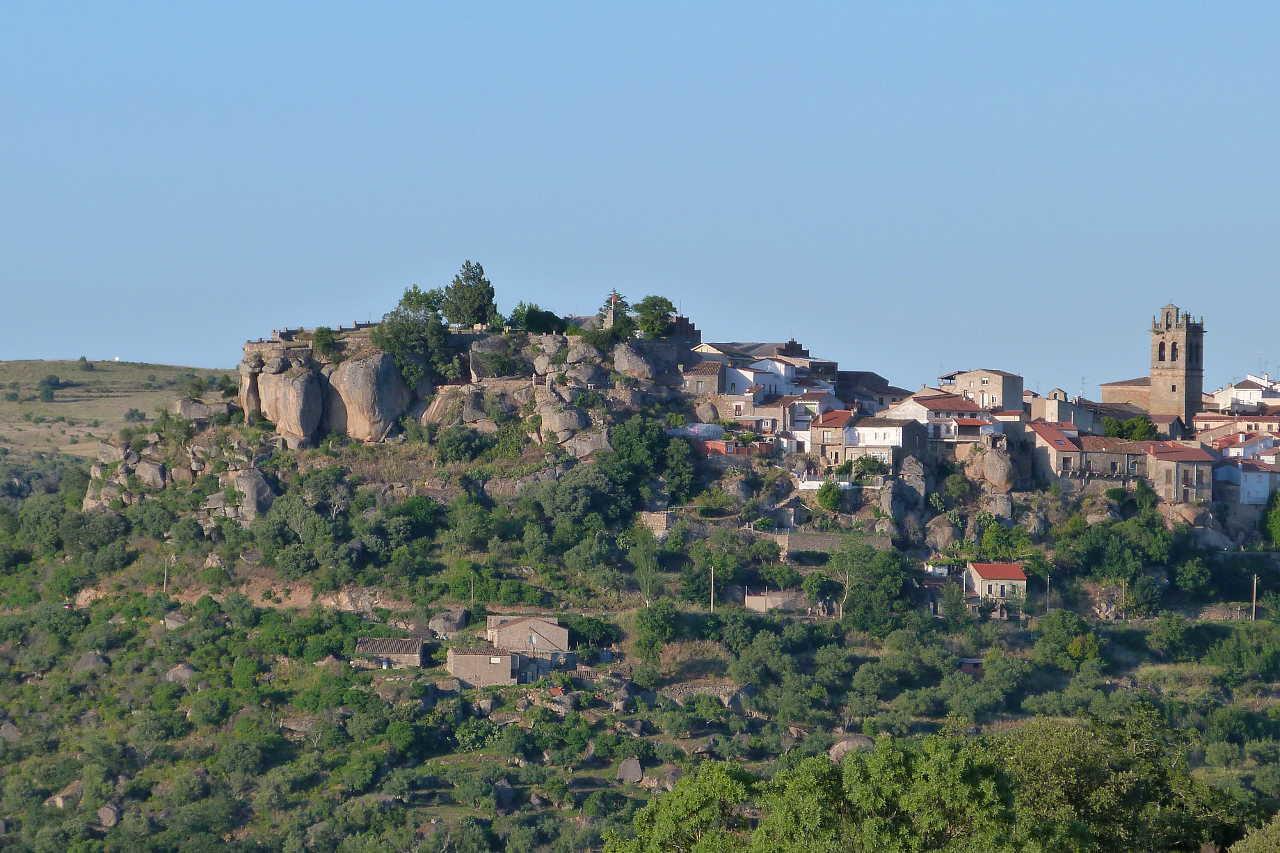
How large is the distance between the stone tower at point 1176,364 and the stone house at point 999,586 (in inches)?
634

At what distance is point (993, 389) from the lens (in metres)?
78.9

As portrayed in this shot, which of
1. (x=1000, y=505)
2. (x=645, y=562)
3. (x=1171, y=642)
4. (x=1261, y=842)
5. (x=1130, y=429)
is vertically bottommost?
(x=1261, y=842)

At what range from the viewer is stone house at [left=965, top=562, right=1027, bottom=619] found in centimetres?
6744

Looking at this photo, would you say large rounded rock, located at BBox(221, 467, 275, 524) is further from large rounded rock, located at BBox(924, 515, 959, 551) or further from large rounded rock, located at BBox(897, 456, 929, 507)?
large rounded rock, located at BBox(924, 515, 959, 551)

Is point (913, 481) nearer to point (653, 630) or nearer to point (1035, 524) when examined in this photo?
point (1035, 524)

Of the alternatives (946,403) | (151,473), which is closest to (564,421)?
(946,403)

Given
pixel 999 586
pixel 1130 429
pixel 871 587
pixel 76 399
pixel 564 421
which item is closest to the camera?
pixel 871 587

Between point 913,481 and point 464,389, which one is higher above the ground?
point 464,389

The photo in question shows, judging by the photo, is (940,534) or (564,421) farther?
(564,421)

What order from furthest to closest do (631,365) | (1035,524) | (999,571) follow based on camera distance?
(631,365)
(1035,524)
(999,571)

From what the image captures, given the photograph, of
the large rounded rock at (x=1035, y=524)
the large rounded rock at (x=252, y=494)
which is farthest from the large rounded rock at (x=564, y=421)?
the large rounded rock at (x=1035, y=524)

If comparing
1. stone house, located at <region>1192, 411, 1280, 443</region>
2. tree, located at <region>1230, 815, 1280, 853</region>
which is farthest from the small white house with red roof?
tree, located at <region>1230, 815, 1280, 853</region>

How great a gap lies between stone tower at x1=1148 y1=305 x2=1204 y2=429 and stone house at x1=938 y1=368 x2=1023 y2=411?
18.6ft

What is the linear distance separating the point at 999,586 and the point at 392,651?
1684 centimetres
